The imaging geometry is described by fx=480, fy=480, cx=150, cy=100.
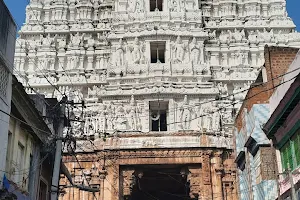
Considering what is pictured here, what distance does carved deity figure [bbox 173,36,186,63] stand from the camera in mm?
39594

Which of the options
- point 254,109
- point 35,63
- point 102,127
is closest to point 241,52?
point 102,127

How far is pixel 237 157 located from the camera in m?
23.2

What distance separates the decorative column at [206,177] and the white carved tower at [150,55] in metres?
6.27

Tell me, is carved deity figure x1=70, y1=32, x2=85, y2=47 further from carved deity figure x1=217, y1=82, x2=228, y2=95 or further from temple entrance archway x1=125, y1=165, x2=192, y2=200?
temple entrance archway x1=125, y1=165, x2=192, y2=200

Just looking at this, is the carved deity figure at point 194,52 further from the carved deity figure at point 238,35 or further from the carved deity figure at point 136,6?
the carved deity figure at point 136,6

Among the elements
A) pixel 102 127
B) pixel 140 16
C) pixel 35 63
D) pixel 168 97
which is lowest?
pixel 102 127

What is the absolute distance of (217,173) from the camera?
27969mm

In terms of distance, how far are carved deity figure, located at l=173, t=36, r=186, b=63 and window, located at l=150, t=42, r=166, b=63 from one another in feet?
3.67

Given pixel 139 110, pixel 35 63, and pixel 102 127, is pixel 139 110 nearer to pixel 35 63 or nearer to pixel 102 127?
pixel 102 127

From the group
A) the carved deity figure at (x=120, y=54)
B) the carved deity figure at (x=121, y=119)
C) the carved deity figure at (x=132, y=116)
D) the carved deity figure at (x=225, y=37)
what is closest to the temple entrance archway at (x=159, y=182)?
the carved deity figure at (x=132, y=116)

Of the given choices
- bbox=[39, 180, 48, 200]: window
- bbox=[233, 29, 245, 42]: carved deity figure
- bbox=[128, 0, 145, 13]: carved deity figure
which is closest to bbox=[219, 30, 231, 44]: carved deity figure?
bbox=[233, 29, 245, 42]: carved deity figure

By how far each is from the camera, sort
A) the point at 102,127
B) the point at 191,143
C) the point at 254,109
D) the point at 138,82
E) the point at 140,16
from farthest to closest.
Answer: the point at 140,16 < the point at 138,82 < the point at 102,127 < the point at 191,143 < the point at 254,109

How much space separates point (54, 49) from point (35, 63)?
2122 mm

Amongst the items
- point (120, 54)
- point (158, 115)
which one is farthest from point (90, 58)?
point (158, 115)
